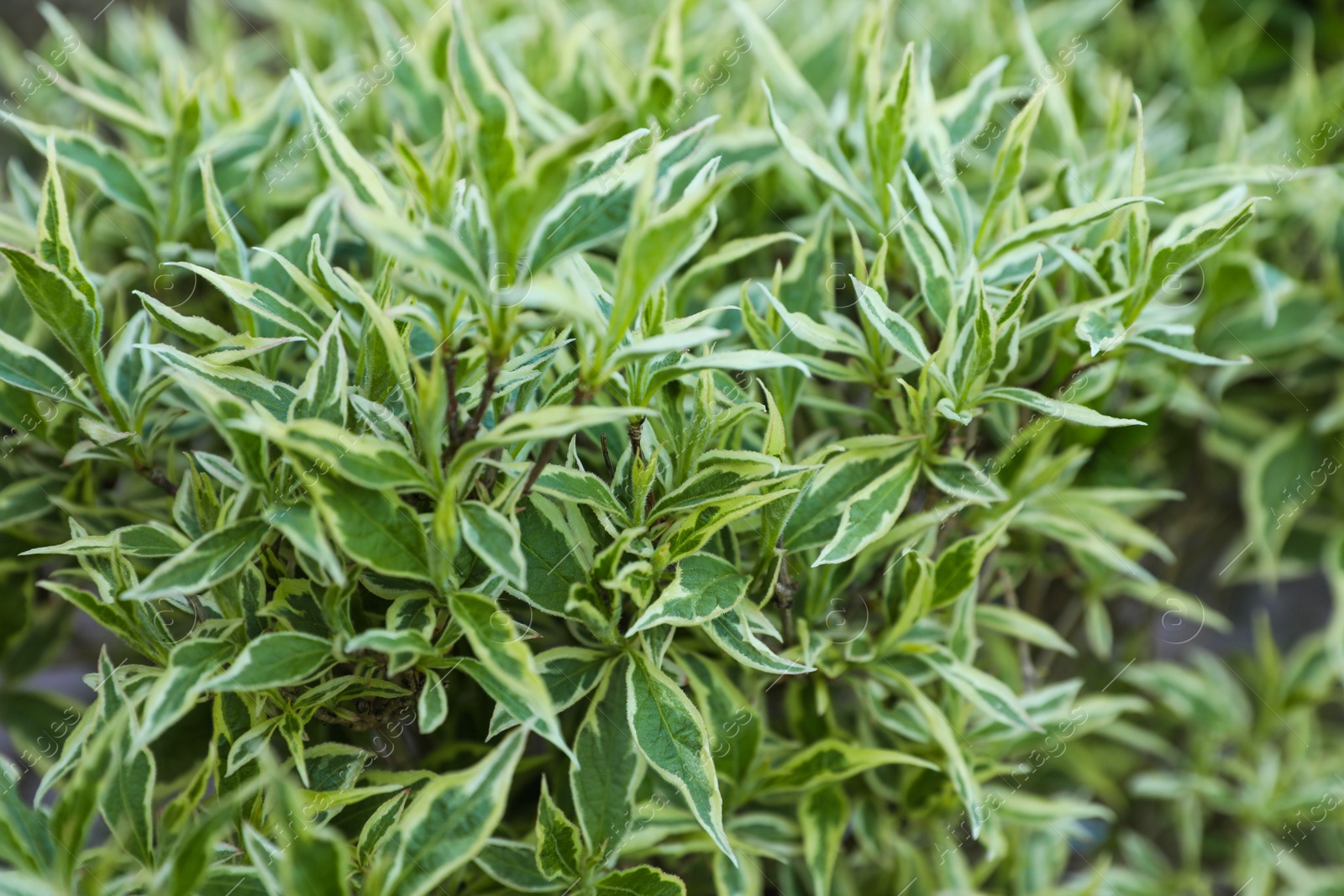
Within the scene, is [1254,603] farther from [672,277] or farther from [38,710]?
[38,710]

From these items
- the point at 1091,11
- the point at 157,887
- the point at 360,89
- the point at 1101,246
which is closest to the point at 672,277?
the point at 1101,246

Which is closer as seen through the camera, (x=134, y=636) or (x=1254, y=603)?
(x=134, y=636)

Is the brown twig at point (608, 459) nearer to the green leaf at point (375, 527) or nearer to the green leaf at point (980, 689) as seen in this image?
the green leaf at point (375, 527)

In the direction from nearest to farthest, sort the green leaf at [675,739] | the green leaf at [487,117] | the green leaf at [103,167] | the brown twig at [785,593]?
Answer: the green leaf at [487,117]
the green leaf at [675,739]
the brown twig at [785,593]
the green leaf at [103,167]

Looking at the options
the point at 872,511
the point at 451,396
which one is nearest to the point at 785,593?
the point at 872,511

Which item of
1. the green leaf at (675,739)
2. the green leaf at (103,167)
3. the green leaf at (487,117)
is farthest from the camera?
the green leaf at (103,167)

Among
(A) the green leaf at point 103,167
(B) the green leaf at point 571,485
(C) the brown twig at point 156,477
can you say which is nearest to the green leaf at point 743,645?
(B) the green leaf at point 571,485

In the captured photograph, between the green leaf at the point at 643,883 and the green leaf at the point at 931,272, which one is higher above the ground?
the green leaf at the point at 931,272
